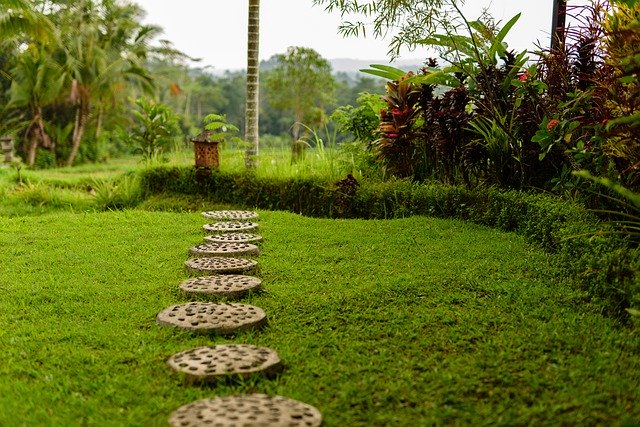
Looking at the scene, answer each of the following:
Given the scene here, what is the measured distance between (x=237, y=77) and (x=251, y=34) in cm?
1848

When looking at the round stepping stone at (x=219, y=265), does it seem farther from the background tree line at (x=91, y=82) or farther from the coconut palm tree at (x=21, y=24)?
the background tree line at (x=91, y=82)

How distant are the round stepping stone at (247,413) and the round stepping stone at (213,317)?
706 millimetres

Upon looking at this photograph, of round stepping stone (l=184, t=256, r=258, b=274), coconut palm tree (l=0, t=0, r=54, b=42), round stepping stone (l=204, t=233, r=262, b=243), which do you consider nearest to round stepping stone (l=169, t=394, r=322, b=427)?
round stepping stone (l=184, t=256, r=258, b=274)

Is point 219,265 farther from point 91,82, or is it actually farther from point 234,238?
point 91,82

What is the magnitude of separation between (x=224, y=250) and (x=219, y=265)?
1.34ft

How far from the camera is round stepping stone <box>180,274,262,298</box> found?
3350 millimetres

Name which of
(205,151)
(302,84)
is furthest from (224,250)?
(302,84)

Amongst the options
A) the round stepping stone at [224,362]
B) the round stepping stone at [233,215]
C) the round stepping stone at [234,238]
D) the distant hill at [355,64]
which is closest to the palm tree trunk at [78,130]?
the distant hill at [355,64]

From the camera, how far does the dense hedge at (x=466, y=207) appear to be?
3023 mm

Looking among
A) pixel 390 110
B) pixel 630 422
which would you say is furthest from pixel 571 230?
pixel 390 110

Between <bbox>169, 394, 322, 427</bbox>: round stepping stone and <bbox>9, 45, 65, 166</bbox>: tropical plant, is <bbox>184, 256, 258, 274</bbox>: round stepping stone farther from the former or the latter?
<bbox>9, 45, 65, 166</bbox>: tropical plant

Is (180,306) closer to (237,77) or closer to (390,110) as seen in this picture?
(390,110)

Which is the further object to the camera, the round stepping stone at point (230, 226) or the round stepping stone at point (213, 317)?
the round stepping stone at point (230, 226)

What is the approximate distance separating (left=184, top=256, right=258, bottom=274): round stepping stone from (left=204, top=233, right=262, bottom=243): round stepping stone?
1.79 feet
